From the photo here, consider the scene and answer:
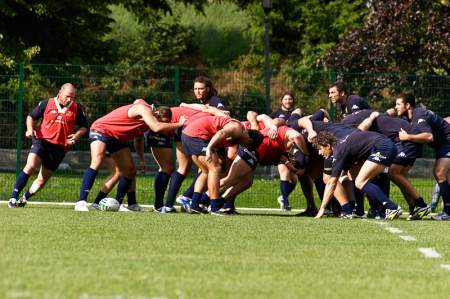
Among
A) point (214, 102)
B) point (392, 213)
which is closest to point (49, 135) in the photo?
point (214, 102)

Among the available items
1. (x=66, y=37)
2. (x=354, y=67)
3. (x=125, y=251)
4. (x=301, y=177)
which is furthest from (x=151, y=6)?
(x=125, y=251)

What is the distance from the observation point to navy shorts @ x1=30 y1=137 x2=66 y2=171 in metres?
16.9

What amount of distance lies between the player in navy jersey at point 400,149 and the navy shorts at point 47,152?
13.4 ft

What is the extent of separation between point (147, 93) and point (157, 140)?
4.43 meters

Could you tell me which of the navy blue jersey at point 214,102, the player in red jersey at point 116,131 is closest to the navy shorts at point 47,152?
the player in red jersey at point 116,131

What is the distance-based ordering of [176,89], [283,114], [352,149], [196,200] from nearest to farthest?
[352,149]
[196,200]
[283,114]
[176,89]

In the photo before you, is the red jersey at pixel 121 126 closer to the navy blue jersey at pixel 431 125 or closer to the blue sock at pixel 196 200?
the blue sock at pixel 196 200

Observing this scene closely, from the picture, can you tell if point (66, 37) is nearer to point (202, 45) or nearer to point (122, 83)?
point (122, 83)

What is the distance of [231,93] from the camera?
21.6 m

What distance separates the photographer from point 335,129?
1623cm

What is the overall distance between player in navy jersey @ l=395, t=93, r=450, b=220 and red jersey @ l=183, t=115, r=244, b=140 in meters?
2.64

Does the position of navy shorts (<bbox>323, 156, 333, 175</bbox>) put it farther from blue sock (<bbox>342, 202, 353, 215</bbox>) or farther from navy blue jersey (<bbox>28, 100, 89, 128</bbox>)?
navy blue jersey (<bbox>28, 100, 89, 128</bbox>)

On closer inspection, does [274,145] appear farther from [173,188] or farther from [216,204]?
[173,188]

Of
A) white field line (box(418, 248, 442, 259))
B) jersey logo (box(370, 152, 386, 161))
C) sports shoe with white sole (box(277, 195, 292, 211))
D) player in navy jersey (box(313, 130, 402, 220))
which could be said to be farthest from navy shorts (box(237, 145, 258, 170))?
white field line (box(418, 248, 442, 259))
